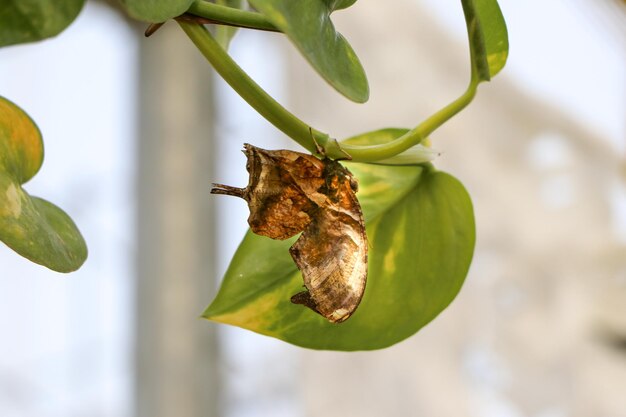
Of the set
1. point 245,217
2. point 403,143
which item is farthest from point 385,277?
point 245,217

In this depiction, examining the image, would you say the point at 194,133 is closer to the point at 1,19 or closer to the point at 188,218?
the point at 188,218

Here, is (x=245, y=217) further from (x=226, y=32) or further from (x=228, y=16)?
(x=228, y=16)

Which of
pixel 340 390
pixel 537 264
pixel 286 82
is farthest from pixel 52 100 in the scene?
pixel 537 264

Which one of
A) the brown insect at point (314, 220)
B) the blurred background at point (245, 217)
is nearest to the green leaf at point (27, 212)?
the brown insect at point (314, 220)

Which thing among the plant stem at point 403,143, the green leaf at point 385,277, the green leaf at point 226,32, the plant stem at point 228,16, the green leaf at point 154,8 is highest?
the green leaf at point 226,32

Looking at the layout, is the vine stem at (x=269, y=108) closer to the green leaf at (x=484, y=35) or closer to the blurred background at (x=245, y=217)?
the green leaf at (x=484, y=35)

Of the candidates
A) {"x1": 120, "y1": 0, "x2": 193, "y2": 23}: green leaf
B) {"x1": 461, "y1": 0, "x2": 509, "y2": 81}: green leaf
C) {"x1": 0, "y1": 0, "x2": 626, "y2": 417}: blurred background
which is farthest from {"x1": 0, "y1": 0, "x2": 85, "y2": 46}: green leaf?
{"x1": 0, "y1": 0, "x2": 626, "y2": 417}: blurred background

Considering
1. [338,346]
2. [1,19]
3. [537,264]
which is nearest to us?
[1,19]
